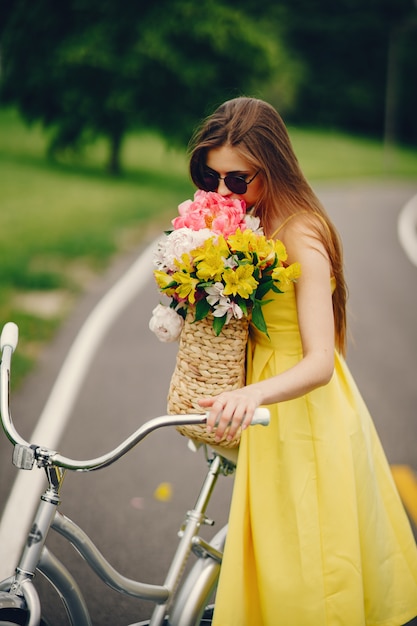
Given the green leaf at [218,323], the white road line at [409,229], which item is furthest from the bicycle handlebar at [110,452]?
the white road line at [409,229]

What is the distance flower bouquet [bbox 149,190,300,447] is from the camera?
2.12 meters

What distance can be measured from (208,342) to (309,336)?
280mm

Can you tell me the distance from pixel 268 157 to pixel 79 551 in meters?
1.24

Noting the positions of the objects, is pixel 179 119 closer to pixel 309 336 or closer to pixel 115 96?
pixel 115 96

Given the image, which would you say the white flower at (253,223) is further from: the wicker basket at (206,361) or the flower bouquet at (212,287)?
the wicker basket at (206,361)

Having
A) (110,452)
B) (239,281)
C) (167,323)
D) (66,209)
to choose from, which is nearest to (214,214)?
(239,281)

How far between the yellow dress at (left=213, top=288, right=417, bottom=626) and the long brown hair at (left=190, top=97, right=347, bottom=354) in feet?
0.78

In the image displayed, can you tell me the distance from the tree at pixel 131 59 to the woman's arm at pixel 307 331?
1705 centimetres

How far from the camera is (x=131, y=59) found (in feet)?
61.4

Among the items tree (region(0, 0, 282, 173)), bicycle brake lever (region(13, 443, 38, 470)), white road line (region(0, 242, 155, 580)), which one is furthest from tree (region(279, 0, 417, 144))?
bicycle brake lever (region(13, 443, 38, 470))

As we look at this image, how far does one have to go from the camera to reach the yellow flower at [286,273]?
213cm

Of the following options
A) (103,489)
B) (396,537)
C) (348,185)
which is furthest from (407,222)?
(396,537)

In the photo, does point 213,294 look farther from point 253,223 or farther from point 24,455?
point 24,455

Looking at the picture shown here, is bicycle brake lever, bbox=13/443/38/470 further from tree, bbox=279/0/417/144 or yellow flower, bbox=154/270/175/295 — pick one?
tree, bbox=279/0/417/144
